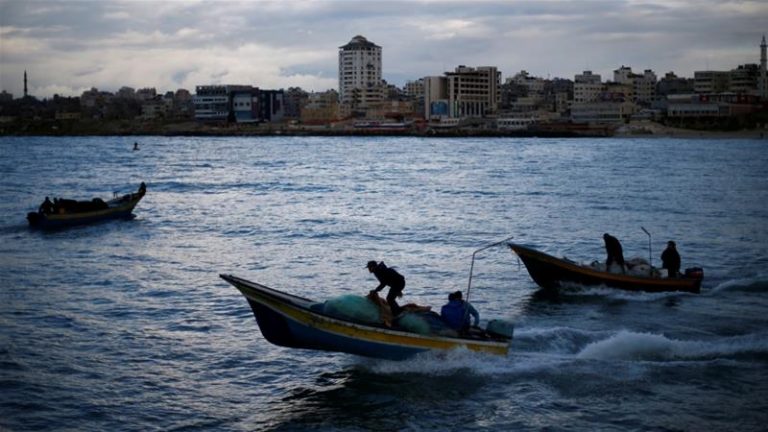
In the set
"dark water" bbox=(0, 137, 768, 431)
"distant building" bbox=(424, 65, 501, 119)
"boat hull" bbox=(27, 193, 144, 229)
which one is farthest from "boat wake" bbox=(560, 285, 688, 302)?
"distant building" bbox=(424, 65, 501, 119)

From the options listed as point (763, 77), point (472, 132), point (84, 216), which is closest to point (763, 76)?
point (763, 77)

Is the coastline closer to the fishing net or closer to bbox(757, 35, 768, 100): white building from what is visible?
bbox(757, 35, 768, 100): white building

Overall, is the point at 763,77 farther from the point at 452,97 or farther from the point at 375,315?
the point at 375,315

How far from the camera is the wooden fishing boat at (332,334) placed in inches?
557

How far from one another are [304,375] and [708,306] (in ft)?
32.8

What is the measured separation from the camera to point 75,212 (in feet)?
112

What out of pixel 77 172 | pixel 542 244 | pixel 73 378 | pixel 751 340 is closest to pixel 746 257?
pixel 542 244

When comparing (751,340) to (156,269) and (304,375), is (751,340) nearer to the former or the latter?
(304,375)

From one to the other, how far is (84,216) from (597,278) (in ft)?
71.2

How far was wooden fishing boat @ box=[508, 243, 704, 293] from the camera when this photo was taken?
20.7m

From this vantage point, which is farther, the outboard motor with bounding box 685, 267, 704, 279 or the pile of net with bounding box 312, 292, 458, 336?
the outboard motor with bounding box 685, 267, 704, 279

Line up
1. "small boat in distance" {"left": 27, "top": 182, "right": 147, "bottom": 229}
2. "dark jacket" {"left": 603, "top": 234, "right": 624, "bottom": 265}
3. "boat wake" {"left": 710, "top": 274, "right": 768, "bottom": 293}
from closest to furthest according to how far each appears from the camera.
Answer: "dark jacket" {"left": 603, "top": 234, "right": 624, "bottom": 265}
"boat wake" {"left": 710, "top": 274, "right": 768, "bottom": 293}
"small boat in distance" {"left": 27, "top": 182, "right": 147, "bottom": 229}

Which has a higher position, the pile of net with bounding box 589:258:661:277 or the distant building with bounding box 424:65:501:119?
the distant building with bounding box 424:65:501:119

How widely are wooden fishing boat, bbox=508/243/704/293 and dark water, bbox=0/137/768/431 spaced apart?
0.34m
